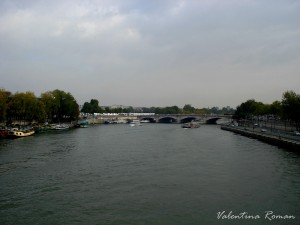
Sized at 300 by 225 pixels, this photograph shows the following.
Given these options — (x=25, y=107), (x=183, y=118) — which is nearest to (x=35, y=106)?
(x=25, y=107)

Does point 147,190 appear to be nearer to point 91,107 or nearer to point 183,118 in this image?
point 183,118

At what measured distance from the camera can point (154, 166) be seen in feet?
70.8

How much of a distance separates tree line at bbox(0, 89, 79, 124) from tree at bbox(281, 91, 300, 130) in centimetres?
3838

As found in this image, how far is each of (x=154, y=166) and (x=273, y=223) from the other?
35.9 feet

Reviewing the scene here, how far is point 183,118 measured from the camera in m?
112

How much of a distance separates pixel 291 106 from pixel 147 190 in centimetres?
3218

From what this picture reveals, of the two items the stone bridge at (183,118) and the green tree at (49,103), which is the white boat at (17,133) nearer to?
the green tree at (49,103)

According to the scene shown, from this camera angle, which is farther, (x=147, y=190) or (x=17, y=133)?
(x=17, y=133)

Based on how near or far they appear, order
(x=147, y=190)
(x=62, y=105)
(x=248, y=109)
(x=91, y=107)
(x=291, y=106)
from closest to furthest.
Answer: (x=147, y=190) → (x=291, y=106) → (x=62, y=105) → (x=248, y=109) → (x=91, y=107)

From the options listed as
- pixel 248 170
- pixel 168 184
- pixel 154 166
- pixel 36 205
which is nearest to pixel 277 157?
pixel 248 170

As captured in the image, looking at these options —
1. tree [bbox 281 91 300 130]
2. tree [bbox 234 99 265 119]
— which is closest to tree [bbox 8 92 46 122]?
tree [bbox 281 91 300 130]

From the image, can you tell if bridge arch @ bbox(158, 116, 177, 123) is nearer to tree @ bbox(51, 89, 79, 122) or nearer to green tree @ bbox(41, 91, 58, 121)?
tree @ bbox(51, 89, 79, 122)

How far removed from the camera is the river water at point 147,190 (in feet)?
39.3

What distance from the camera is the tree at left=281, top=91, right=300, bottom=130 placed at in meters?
41.0
